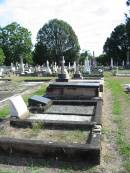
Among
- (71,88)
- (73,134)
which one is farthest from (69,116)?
(71,88)

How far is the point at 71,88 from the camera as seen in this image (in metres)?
14.0

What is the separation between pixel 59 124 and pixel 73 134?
62 cm

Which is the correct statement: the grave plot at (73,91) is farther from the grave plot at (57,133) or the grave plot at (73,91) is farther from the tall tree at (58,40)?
the tall tree at (58,40)

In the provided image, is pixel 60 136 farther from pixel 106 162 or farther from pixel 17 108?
pixel 17 108

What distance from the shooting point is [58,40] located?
7906 cm

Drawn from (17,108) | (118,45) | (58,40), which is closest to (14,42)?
(58,40)

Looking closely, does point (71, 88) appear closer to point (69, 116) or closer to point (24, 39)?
point (69, 116)

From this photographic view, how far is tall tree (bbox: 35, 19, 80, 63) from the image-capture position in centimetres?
7869

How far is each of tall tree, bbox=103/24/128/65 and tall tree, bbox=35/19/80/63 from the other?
944cm

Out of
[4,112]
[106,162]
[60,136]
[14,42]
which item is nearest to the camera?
[106,162]

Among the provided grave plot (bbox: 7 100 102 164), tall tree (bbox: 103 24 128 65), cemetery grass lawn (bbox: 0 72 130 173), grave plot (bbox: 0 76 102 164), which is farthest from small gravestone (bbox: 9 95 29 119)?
tall tree (bbox: 103 24 128 65)

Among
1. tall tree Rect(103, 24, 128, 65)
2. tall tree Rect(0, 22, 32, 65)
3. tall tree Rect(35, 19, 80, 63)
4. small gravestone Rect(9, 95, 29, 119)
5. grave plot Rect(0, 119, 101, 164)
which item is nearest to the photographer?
grave plot Rect(0, 119, 101, 164)

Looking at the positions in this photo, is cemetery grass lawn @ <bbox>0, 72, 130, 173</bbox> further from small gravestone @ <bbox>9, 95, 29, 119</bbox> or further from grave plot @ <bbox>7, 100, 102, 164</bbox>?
small gravestone @ <bbox>9, 95, 29, 119</bbox>

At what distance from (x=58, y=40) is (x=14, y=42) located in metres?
11.1
